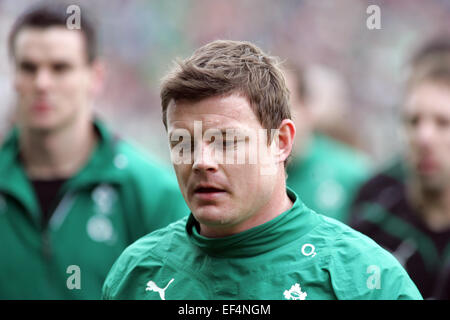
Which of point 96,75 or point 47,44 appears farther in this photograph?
point 96,75

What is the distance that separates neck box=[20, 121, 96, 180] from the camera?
6.12 metres

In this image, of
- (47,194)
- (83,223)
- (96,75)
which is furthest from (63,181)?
(96,75)

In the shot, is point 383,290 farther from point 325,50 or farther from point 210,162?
point 325,50

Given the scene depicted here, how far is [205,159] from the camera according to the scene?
295 centimetres

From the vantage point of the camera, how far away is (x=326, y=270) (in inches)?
115

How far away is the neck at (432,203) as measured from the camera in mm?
6504

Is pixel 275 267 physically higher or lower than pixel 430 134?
higher

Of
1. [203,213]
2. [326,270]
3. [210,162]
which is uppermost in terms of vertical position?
[210,162]

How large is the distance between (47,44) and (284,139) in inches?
133

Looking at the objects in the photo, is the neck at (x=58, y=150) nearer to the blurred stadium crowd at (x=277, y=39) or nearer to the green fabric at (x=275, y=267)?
the green fabric at (x=275, y=267)

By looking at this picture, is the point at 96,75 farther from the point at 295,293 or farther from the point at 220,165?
the point at 295,293

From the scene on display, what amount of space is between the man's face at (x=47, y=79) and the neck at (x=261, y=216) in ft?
10.4

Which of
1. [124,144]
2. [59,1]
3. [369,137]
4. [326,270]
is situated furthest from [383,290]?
[369,137]

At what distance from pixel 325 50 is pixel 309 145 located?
11.6 metres
